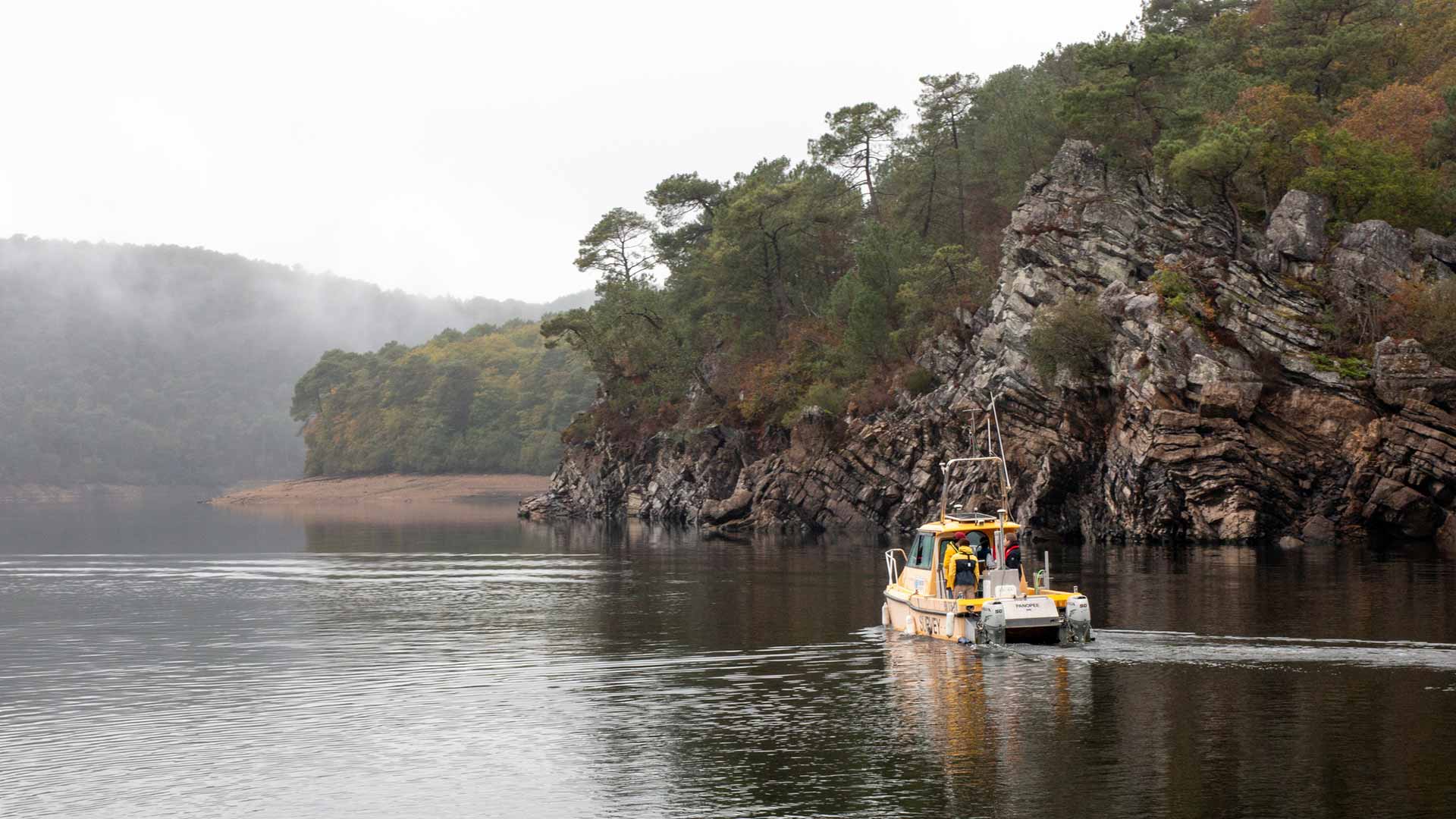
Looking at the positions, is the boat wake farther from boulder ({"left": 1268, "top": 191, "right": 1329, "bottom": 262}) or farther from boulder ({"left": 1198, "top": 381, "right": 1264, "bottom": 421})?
boulder ({"left": 1268, "top": 191, "right": 1329, "bottom": 262})

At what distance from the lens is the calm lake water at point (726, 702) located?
25000 millimetres

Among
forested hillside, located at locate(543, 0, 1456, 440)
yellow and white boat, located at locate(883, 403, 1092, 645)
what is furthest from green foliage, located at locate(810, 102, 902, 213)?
yellow and white boat, located at locate(883, 403, 1092, 645)

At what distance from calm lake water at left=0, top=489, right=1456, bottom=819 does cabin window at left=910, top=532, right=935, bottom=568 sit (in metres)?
2.86

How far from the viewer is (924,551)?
44.9 meters

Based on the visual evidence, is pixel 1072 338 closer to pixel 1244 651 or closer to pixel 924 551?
pixel 924 551

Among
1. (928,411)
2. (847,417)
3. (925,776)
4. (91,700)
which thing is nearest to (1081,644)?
(925,776)

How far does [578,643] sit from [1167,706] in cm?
2134

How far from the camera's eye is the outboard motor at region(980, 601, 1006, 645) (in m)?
39.8

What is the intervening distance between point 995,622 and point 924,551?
17.9 ft

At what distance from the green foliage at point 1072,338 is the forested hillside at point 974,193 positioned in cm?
33

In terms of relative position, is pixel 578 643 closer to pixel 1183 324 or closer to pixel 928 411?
pixel 1183 324

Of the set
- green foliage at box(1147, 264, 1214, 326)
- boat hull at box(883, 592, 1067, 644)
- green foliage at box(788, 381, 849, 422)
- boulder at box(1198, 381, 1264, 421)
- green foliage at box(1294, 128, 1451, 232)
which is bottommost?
boat hull at box(883, 592, 1067, 644)

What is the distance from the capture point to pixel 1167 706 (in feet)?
105

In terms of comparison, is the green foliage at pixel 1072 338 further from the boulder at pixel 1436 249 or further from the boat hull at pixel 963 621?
the boat hull at pixel 963 621
